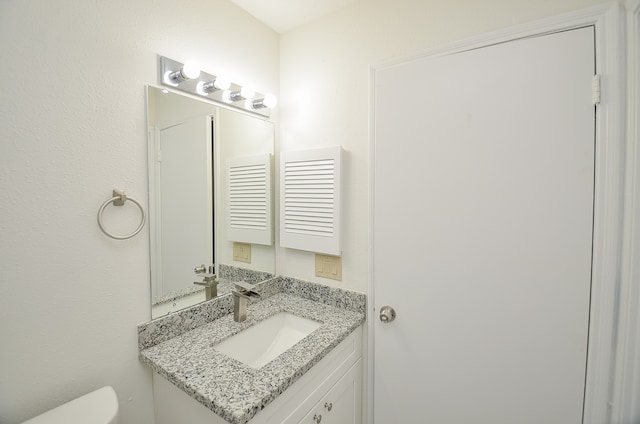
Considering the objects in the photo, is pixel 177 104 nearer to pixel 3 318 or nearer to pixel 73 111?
pixel 73 111

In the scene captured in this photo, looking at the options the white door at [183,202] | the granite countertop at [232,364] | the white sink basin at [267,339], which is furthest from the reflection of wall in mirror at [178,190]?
the white sink basin at [267,339]

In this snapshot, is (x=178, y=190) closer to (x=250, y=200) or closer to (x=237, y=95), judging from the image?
(x=250, y=200)

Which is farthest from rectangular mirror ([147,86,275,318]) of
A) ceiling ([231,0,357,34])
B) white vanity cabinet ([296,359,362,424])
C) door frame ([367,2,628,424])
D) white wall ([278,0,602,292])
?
door frame ([367,2,628,424])

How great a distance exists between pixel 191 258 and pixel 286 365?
0.65 meters

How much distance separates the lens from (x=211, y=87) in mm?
1257

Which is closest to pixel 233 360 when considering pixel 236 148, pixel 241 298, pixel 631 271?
pixel 241 298

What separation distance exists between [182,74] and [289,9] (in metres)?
0.71

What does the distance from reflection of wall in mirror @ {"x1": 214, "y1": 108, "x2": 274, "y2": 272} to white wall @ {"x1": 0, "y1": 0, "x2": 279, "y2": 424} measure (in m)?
0.36

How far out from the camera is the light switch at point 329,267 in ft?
4.84

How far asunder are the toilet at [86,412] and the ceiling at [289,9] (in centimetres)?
174

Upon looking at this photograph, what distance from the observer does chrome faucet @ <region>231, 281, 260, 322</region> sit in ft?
4.21

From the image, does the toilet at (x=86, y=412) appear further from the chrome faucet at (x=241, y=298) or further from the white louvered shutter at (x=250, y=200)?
the white louvered shutter at (x=250, y=200)

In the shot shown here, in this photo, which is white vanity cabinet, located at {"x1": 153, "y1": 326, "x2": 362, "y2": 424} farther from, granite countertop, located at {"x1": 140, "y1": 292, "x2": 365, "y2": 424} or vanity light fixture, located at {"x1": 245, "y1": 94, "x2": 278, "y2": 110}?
vanity light fixture, located at {"x1": 245, "y1": 94, "x2": 278, "y2": 110}

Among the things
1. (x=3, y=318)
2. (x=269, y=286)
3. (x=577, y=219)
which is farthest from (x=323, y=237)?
(x=3, y=318)
